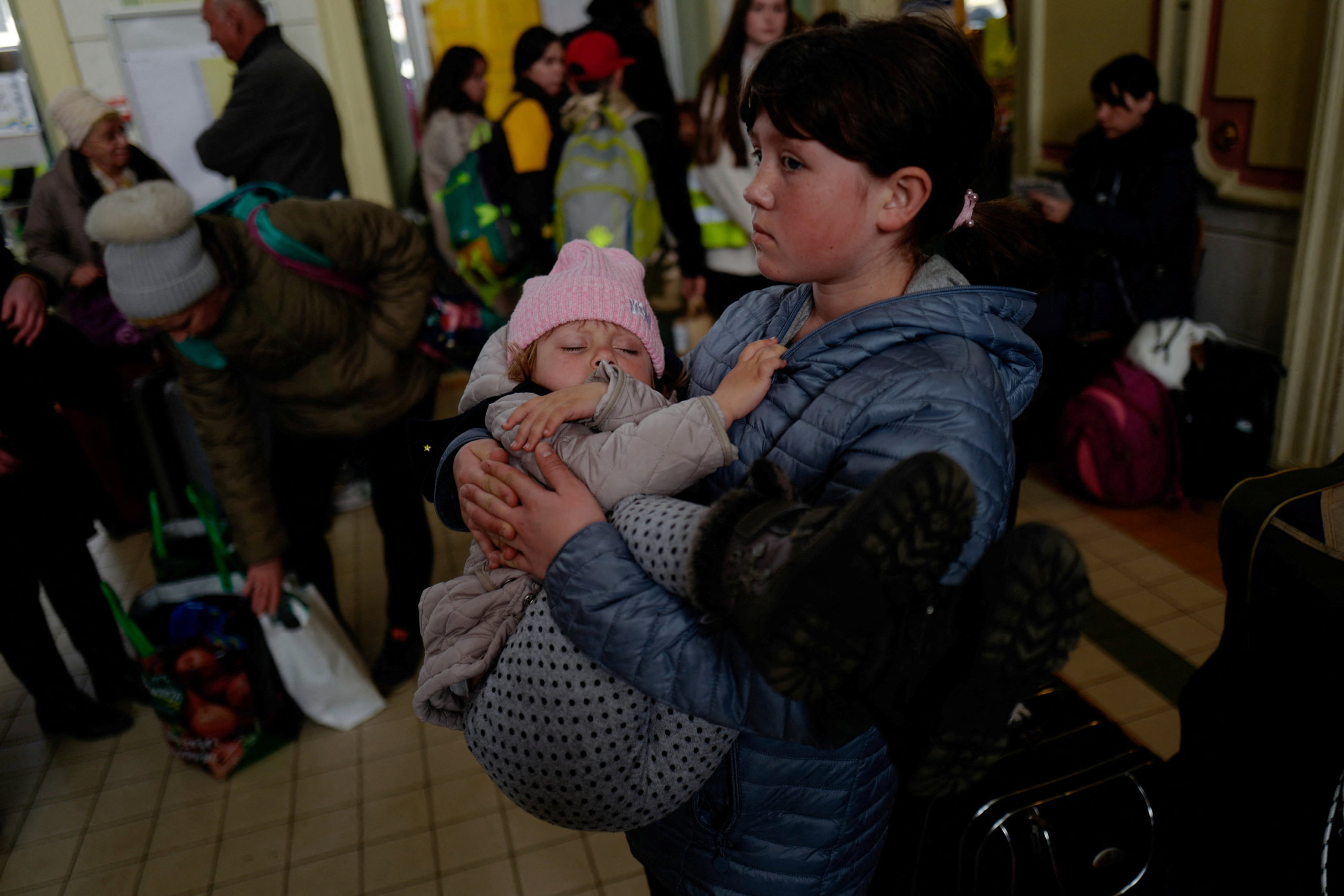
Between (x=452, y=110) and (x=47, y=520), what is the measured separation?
240 centimetres

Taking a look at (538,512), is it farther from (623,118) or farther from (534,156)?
(534,156)

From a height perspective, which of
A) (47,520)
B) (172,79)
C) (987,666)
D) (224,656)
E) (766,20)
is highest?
(172,79)

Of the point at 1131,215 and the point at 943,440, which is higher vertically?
the point at 943,440

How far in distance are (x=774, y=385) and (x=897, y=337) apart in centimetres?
17

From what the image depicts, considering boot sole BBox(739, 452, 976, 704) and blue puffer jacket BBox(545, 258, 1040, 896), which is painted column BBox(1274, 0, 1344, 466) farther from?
boot sole BBox(739, 452, 976, 704)

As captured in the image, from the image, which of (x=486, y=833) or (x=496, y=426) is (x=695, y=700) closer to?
(x=496, y=426)

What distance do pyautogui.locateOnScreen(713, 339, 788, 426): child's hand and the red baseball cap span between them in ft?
7.50

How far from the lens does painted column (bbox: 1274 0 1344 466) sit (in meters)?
2.85

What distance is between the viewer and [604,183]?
2.96 metres

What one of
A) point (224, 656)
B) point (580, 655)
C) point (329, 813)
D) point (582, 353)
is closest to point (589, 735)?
point (580, 655)

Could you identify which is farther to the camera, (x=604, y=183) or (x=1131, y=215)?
(x=1131, y=215)

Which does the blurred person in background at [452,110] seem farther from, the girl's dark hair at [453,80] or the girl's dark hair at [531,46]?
the girl's dark hair at [531,46]

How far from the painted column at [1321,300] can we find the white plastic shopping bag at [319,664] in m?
3.31

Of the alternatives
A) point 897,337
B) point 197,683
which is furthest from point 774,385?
point 197,683
